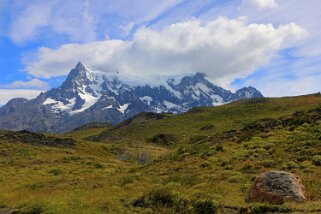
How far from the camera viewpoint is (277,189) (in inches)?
859

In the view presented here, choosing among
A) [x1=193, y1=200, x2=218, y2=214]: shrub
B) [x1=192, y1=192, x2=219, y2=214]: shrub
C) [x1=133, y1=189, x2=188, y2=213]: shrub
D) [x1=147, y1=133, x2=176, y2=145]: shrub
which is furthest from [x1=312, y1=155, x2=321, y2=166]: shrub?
[x1=147, y1=133, x2=176, y2=145]: shrub

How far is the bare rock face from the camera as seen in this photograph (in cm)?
2144

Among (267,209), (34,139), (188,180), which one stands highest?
(34,139)

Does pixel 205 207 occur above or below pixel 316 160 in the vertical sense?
below

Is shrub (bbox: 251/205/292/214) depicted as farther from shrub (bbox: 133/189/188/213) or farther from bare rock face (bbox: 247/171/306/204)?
shrub (bbox: 133/189/188/213)

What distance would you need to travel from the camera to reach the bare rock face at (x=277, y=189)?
70.3ft

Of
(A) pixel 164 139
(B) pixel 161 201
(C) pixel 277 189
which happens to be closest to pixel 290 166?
(C) pixel 277 189

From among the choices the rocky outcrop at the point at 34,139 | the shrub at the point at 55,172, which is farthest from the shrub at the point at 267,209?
the rocky outcrop at the point at 34,139

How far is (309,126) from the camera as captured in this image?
50.2 m

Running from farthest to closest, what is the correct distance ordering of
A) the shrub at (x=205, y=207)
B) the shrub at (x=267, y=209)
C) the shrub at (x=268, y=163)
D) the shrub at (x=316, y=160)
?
the shrub at (x=268, y=163), the shrub at (x=316, y=160), the shrub at (x=205, y=207), the shrub at (x=267, y=209)

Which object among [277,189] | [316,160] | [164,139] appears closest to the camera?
[277,189]

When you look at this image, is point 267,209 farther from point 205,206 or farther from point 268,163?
Answer: point 268,163

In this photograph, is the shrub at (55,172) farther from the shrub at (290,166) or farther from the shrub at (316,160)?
the shrub at (316,160)

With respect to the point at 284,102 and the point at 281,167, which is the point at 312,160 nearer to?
the point at 281,167
